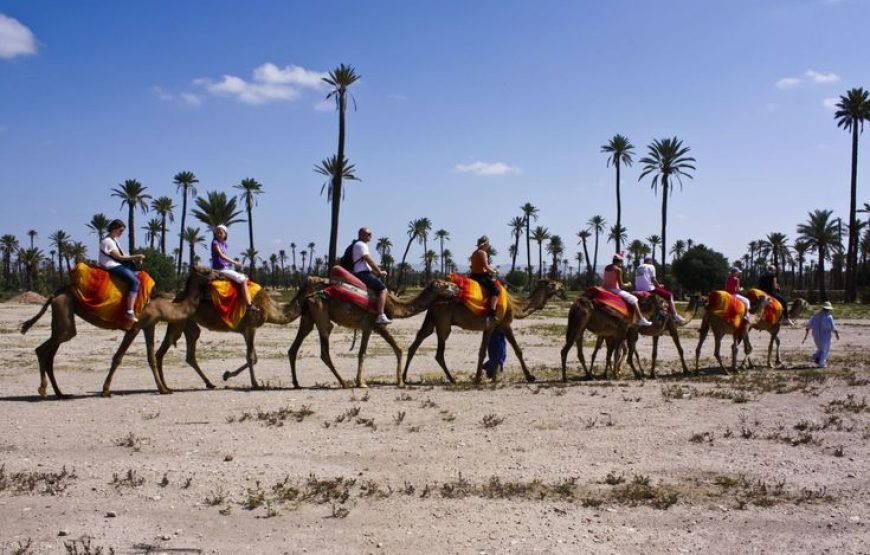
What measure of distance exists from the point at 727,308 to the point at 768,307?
2478mm

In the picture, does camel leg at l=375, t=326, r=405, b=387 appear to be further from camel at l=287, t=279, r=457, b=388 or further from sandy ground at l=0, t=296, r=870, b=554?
sandy ground at l=0, t=296, r=870, b=554

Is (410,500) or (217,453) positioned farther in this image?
(217,453)

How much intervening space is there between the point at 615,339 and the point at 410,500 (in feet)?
32.0

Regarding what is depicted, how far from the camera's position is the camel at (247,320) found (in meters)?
13.3

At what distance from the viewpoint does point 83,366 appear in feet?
58.6

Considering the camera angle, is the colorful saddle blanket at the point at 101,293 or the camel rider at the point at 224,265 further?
the camel rider at the point at 224,265

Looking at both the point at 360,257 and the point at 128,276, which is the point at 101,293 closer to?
the point at 128,276

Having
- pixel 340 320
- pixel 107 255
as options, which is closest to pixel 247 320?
pixel 340 320

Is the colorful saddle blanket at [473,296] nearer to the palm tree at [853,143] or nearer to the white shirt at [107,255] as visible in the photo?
the white shirt at [107,255]

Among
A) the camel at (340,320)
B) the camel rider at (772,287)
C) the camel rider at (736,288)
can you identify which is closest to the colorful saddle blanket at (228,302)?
the camel at (340,320)

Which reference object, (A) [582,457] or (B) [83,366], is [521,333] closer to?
(B) [83,366]

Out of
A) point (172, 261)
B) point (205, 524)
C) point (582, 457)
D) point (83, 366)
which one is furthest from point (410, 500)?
point (172, 261)

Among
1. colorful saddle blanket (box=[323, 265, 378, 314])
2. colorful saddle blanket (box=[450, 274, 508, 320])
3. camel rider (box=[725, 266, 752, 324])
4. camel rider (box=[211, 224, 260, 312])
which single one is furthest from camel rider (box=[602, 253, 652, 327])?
camel rider (box=[211, 224, 260, 312])

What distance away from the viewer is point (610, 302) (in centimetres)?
1495
